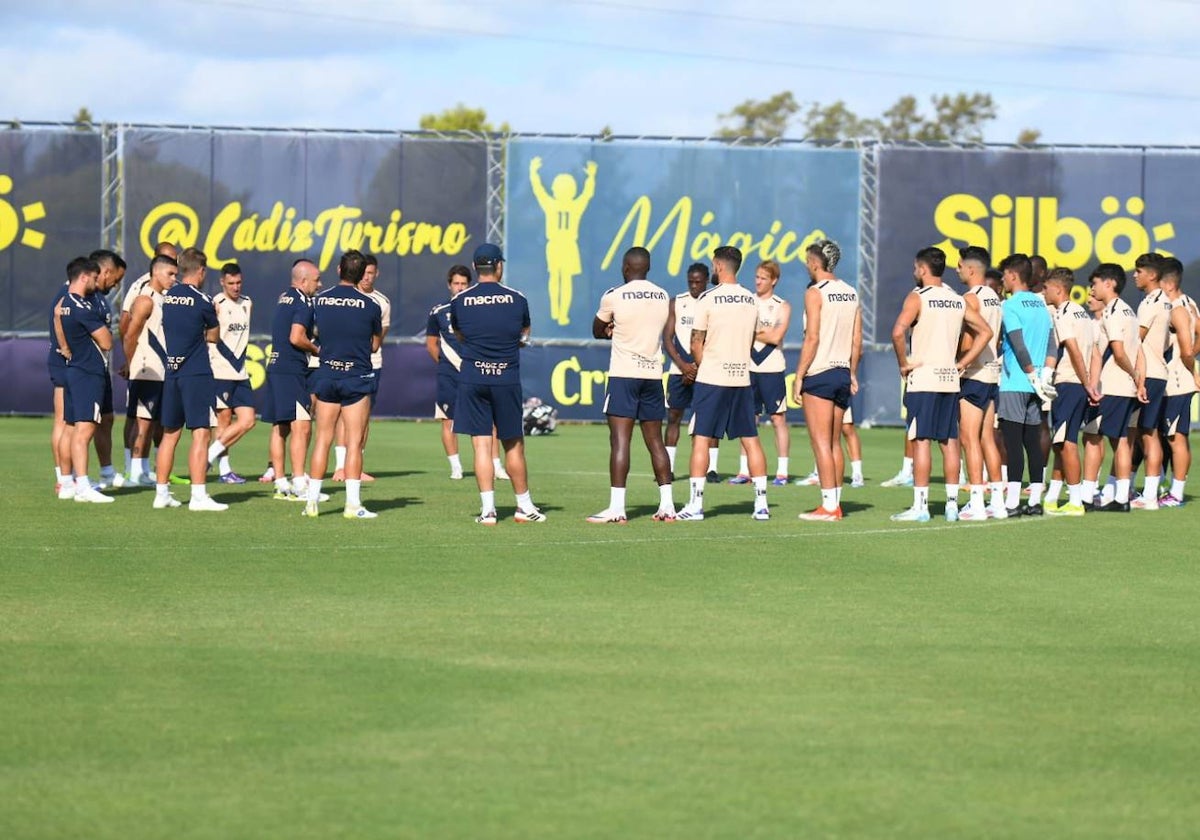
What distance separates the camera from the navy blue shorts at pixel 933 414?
14.5m

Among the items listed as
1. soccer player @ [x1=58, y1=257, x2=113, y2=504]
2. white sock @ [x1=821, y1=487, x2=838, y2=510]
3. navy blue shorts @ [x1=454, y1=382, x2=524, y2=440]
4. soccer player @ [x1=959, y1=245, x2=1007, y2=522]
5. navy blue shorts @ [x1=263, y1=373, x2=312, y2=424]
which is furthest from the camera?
navy blue shorts @ [x1=263, y1=373, x2=312, y2=424]

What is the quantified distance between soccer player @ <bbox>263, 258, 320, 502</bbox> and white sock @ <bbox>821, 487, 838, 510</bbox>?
15.4 ft

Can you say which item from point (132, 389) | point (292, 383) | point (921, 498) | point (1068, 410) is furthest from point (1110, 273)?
point (132, 389)

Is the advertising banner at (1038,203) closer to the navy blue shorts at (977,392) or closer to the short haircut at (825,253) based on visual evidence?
the navy blue shorts at (977,392)

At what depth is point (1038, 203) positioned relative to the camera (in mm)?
30766

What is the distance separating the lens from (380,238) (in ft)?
102

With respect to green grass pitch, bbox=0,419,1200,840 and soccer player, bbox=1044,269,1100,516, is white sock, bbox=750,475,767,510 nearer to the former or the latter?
green grass pitch, bbox=0,419,1200,840

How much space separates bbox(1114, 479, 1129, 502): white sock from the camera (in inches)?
630

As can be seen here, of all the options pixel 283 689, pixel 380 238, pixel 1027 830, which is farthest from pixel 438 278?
pixel 1027 830

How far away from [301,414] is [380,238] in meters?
14.9

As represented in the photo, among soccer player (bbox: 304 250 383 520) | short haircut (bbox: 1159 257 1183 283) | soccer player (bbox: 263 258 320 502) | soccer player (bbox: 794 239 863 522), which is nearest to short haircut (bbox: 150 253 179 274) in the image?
soccer player (bbox: 263 258 320 502)

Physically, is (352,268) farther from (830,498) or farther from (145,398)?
(830,498)

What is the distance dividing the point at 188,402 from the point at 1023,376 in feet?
23.4

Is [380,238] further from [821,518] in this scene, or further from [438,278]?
[821,518]
